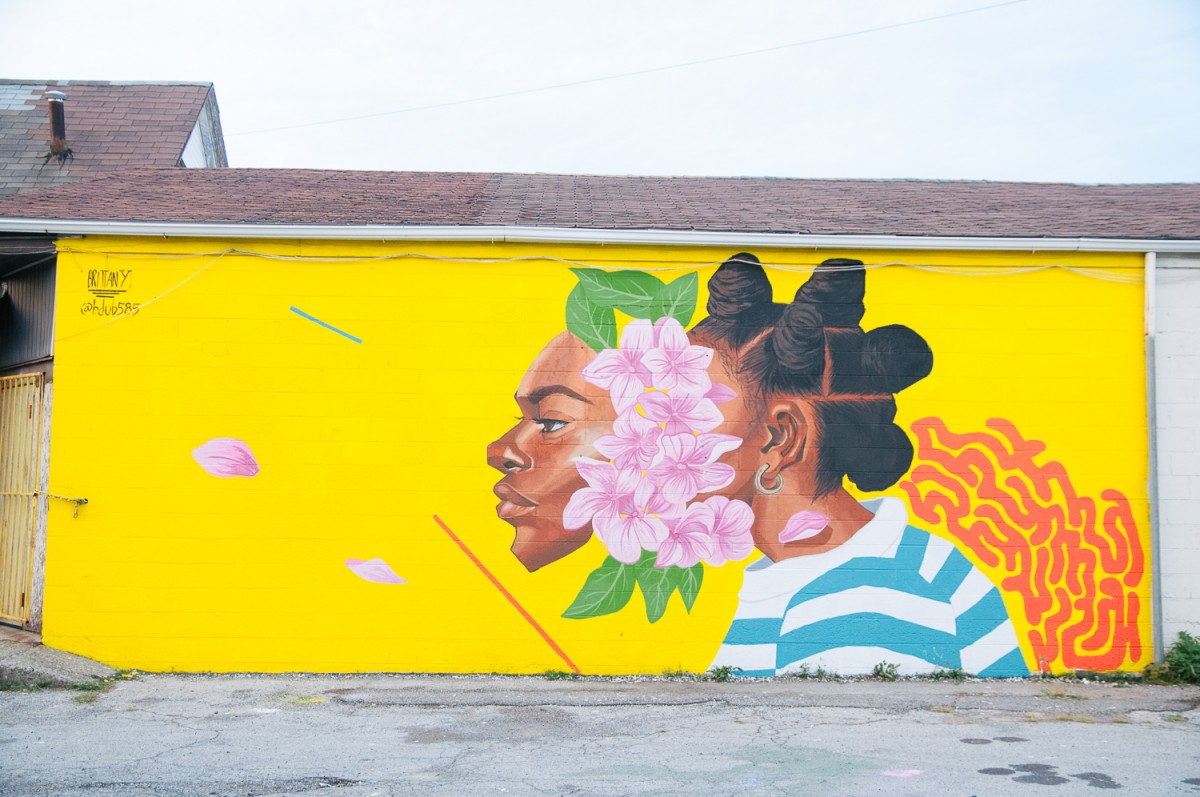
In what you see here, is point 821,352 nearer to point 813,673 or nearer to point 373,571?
point 813,673

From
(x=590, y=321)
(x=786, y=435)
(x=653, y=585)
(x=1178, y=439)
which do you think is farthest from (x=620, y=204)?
(x=1178, y=439)

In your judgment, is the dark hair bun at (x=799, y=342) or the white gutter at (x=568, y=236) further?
the dark hair bun at (x=799, y=342)

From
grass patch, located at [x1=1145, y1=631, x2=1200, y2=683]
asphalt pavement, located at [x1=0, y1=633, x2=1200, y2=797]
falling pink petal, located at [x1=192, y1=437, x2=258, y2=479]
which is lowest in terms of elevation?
asphalt pavement, located at [x1=0, y1=633, x2=1200, y2=797]

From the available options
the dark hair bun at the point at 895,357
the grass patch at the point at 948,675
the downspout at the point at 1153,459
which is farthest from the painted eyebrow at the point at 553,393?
the downspout at the point at 1153,459

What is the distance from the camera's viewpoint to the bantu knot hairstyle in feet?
26.4

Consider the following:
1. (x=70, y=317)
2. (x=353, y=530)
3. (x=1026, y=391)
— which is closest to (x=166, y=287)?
(x=70, y=317)

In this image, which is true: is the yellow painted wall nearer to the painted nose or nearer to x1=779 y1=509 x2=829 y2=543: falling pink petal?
the painted nose

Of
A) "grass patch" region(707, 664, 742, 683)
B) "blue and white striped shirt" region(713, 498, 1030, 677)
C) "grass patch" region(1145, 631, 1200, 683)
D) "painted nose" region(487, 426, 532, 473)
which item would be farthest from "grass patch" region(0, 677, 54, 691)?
"grass patch" region(1145, 631, 1200, 683)

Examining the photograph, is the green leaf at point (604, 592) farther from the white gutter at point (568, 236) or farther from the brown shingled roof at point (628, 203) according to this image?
the brown shingled roof at point (628, 203)

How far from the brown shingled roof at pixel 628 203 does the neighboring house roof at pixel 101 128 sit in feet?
10.6

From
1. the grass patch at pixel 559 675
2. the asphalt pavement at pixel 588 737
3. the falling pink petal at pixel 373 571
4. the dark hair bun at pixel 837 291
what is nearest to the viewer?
the asphalt pavement at pixel 588 737

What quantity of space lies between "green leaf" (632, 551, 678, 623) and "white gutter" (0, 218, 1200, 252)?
2649mm

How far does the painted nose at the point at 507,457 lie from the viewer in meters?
7.91

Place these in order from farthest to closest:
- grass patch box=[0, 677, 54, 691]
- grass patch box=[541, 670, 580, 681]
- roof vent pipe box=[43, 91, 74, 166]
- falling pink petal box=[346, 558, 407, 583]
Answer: roof vent pipe box=[43, 91, 74, 166], falling pink petal box=[346, 558, 407, 583], grass patch box=[541, 670, 580, 681], grass patch box=[0, 677, 54, 691]
